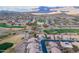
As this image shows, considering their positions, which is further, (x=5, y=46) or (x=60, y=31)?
(x=60, y=31)

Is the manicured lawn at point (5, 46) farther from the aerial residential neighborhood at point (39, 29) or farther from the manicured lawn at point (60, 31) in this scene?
the manicured lawn at point (60, 31)

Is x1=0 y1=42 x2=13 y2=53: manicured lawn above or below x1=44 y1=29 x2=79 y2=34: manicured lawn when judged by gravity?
below

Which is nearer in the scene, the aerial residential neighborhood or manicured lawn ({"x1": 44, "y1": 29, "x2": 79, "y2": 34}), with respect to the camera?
the aerial residential neighborhood

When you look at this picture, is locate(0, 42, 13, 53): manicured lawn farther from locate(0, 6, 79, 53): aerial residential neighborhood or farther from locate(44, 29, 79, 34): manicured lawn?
locate(44, 29, 79, 34): manicured lawn

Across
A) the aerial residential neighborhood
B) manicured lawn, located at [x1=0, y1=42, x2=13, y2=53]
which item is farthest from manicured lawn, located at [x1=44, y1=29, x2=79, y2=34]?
manicured lawn, located at [x1=0, y1=42, x2=13, y2=53]

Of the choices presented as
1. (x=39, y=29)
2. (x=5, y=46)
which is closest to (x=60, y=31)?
(x=39, y=29)

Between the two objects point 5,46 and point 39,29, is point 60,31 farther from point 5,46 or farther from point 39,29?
point 5,46
